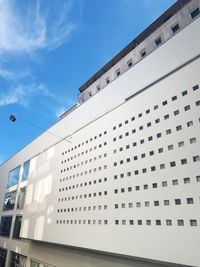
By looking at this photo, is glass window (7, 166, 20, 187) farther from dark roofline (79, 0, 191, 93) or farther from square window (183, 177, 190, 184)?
square window (183, 177, 190, 184)

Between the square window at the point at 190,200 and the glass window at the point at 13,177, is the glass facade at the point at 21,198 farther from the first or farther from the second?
the square window at the point at 190,200

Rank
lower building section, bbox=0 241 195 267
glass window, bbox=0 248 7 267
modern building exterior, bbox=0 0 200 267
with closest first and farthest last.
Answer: modern building exterior, bbox=0 0 200 267, lower building section, bbox=0 241 195 267, glass window, bbox=0 248 7 267

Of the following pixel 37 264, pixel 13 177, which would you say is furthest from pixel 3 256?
pixel 37 264

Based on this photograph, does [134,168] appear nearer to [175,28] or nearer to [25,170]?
[175,28]

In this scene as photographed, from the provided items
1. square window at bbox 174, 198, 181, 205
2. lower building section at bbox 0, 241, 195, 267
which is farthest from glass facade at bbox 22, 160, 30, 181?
square window at bbox 174, 198, 181, 205

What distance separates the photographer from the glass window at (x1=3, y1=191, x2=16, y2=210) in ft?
66.4

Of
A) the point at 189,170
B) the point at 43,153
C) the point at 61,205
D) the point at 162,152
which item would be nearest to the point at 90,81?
the point at 43,153

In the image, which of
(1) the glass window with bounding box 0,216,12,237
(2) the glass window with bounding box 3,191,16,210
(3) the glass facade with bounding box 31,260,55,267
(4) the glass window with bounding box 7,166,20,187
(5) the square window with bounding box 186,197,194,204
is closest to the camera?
(5) the square window with bounding box 186,197,194,204

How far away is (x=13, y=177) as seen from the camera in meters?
22.2

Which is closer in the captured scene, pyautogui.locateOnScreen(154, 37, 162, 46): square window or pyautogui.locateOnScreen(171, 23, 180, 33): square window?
pyautogui.locateOnScreen(171, 23, 180, 33): square window

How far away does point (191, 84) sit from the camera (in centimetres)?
710

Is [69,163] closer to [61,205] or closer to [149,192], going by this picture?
[61,205]

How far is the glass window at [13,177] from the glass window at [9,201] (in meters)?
1.04

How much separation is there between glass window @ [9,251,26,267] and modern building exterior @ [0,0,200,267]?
1.51m
